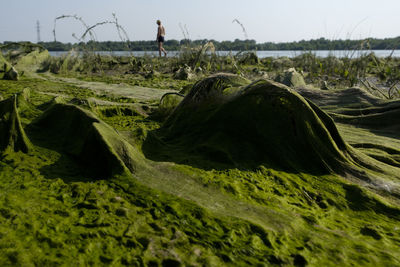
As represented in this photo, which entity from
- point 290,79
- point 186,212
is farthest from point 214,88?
point 290,79

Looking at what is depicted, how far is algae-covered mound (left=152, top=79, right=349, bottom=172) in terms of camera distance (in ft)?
7.85

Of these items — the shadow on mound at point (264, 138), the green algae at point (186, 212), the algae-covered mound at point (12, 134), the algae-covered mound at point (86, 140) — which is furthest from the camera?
the shadow on mound at point (264, 138)

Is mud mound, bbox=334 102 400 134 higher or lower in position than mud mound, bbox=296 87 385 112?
lower

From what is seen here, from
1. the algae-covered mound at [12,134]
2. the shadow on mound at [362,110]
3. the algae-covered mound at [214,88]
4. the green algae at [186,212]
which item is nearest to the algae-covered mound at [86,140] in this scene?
the green algae at [186,212]

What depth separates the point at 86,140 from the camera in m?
2.15

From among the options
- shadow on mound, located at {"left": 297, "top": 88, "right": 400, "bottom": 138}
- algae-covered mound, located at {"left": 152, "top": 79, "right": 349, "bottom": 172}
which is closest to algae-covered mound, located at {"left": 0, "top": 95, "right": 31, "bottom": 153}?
algae-covered mound, located at {"left": 152, "top": 79, "right": 349, "bottom": 172}

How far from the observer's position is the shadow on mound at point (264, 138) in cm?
238

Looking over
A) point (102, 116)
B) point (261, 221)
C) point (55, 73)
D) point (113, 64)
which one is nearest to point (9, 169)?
point (261, 221)

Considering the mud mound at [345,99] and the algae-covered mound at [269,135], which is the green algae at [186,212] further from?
the mud mound at [345,99]

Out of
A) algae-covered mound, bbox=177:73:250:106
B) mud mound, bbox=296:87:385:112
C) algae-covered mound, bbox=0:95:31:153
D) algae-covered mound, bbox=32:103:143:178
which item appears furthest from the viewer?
mud mound, bbox=296:87:385:112

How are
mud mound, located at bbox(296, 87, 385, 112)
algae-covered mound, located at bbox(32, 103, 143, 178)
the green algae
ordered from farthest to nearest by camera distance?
1. mud mound, located at bbox(296, 87, 385, 112)
2. algae-covered mound, located at bbox(32, 103, 143, 178)
3. the green algae

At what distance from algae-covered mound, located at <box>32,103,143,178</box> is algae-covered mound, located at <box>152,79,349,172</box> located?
1.63 feet

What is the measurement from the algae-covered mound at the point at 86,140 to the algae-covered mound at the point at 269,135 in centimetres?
50

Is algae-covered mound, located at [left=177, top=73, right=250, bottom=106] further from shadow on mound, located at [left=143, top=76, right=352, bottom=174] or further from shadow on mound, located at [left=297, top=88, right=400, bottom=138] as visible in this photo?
shadow on mound, located at [left=297, top=88, right=400, bottom=138]
